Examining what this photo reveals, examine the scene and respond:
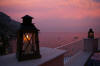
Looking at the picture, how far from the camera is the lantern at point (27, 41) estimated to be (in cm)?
100

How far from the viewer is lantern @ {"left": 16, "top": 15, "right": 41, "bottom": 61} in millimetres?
1000

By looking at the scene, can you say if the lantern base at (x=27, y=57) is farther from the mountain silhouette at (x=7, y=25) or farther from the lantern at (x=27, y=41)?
the mountain silhouette at (x=7, y=25)

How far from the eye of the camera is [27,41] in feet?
3.49

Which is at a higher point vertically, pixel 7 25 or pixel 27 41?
pixel 7 25

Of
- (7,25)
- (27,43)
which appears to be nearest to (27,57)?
(27,43)

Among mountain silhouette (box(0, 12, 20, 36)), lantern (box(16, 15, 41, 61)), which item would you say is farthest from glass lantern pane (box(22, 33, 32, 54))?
mountain silhouette (box(0, 12, 20, 36))

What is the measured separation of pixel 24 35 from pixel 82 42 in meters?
3.64

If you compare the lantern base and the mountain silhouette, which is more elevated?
the mountain silhouette

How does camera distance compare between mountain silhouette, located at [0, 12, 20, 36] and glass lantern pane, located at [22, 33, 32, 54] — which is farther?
mountain silhouette, located at [0, 12, 20, 36]

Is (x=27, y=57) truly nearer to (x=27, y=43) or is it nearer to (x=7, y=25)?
(x=27, y=43)

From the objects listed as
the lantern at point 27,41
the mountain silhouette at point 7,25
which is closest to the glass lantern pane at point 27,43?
the lantern at point 27,41

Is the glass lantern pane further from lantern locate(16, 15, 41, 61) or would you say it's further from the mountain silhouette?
the mountain silhouette

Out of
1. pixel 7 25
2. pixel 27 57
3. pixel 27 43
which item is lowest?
pixel 27 57

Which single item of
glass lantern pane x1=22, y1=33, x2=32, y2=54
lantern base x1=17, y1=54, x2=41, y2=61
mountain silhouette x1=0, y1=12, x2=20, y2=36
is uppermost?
mountain silhouette x1=0, y1=12, x2=20, y2=36
